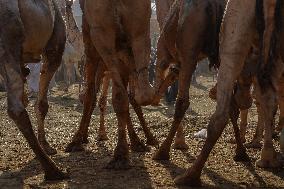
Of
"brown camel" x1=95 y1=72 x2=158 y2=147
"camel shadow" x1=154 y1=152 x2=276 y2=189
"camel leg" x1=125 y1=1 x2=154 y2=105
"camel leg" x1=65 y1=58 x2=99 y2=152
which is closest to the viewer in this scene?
"camel shadow" x1=154 y1=152 x2=276 y2=189

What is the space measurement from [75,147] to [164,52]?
175 cm

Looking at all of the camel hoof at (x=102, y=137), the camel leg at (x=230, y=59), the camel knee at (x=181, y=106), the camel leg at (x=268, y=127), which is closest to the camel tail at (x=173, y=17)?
the camel knee at (x=181, y=106)

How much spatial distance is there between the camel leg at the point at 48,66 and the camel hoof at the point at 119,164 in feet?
5.43

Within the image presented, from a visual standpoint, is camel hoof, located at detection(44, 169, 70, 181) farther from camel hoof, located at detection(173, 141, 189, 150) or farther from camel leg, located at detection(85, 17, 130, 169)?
camel hoof, located at detection(173, 141, 189, 150)

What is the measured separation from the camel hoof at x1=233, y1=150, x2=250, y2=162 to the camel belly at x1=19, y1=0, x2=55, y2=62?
2.61 metres

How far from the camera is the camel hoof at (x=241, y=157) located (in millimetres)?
6562

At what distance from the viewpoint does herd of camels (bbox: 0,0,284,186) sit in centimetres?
493

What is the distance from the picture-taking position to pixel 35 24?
19.7 ft

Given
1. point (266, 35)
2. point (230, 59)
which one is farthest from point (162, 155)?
point (266, 35)

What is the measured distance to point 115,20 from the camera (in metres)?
5.76

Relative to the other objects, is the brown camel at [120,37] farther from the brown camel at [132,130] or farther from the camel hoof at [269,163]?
the brown camel at [132,130]

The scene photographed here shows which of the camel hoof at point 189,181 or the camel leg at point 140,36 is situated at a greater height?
the camel leg at point 140,36

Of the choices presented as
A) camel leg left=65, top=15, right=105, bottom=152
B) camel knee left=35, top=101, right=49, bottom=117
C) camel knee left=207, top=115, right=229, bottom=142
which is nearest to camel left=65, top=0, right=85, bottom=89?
camel leg left=65, top=15, right=105, bottom=152

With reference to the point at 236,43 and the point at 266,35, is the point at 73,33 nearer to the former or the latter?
the point at 266,35
